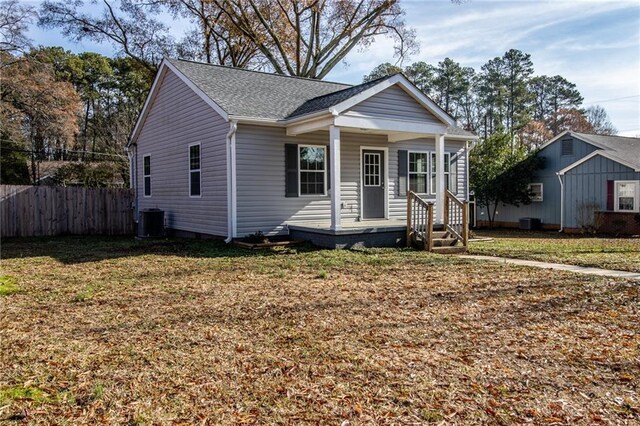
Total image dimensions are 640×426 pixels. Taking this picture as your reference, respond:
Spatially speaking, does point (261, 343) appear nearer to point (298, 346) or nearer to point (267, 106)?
point (298, 346)

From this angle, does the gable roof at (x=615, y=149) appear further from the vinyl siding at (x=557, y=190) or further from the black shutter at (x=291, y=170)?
the black shutter at (x=291, y=170)

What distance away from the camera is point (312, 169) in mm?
11773

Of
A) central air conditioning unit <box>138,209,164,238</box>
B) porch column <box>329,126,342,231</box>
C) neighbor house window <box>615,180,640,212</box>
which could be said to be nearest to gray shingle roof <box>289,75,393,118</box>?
porch column <box>329,126,342,231</box>

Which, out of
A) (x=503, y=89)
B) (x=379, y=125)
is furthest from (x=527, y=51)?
(x=379, y=125)

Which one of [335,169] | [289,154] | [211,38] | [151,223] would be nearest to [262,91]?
[289,154]

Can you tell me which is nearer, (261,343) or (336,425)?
(336,425)

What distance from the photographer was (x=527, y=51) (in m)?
38.9

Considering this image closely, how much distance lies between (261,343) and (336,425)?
4.88ft

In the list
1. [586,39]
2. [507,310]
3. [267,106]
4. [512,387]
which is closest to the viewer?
[512,387]

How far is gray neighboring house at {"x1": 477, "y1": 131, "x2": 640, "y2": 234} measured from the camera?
16250 mm

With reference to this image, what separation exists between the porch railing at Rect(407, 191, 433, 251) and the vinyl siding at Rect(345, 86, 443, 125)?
6.44ft

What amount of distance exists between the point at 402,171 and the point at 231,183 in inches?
204

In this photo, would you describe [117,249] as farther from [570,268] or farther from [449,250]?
[570,268]

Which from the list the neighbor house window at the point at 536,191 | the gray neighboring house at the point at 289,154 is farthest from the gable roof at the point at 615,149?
the gray neighboring house at the point at 289,154
